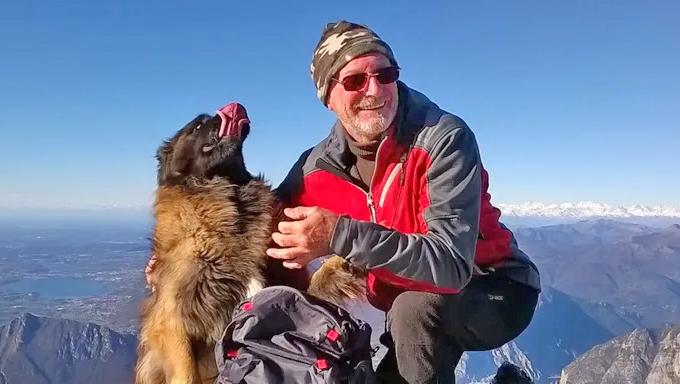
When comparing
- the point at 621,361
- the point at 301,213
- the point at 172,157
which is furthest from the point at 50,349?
the point at 301,213

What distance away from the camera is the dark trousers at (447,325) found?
3088 mm

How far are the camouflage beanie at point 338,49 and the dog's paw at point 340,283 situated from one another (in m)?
1.22

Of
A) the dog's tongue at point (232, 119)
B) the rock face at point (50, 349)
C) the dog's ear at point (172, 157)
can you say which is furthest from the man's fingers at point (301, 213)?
the rock face at point (50, 349)

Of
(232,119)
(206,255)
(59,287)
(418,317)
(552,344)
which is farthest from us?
(552,344)

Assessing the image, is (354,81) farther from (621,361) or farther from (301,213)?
(621,361)

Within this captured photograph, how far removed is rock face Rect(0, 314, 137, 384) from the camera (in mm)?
101938

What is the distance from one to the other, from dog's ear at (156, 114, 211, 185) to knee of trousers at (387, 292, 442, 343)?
7.32 ft

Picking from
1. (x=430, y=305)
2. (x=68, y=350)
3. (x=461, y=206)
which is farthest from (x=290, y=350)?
(x=68, y=350)

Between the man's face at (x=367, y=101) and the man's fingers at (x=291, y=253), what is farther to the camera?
the man's face at (x=367, y=101)

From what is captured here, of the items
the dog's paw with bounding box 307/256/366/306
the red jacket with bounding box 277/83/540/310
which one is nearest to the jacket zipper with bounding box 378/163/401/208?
the red jacket with bounding box 277/83/540/310

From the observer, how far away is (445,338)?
325 centimetres

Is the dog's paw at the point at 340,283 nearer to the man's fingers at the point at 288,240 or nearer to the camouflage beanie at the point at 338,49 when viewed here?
the man's fingers at the point at 288,240

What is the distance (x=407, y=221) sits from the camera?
3.36m

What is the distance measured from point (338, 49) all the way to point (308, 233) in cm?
138
